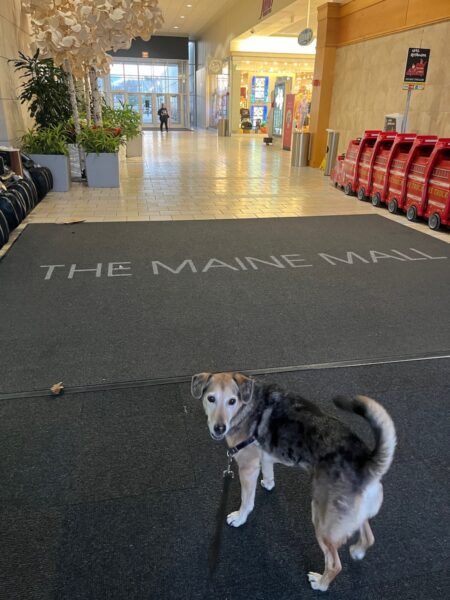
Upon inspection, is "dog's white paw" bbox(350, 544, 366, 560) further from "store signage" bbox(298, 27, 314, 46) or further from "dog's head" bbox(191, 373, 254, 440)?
"store signage" bbox(298, 27, 314, 46)

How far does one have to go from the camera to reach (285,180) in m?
10.9

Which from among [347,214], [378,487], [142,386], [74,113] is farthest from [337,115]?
[378,487]

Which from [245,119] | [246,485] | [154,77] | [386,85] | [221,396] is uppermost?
[154,77]

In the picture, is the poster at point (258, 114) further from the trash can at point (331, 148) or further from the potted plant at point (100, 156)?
the potted plant at point (100, 156)

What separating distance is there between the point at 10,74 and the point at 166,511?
985cm

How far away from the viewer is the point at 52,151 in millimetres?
8820

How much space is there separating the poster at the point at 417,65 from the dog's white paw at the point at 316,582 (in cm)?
865

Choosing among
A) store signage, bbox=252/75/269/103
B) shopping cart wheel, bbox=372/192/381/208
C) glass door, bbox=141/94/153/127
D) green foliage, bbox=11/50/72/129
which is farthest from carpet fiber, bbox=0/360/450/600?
glass door, bbox=141/94/153/127

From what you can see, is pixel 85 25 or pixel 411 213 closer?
pixel 411 213

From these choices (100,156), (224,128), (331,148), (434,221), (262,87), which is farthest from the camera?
(262,87)

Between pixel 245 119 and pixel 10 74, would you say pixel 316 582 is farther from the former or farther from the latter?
pixel 245 119

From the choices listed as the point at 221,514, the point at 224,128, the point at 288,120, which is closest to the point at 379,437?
the point at 221,514

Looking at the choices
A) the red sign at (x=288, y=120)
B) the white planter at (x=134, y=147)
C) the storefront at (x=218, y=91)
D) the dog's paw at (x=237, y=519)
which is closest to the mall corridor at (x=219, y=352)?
the dog's paw at (x=237, y=519)

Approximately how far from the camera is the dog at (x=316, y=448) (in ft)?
4.92
